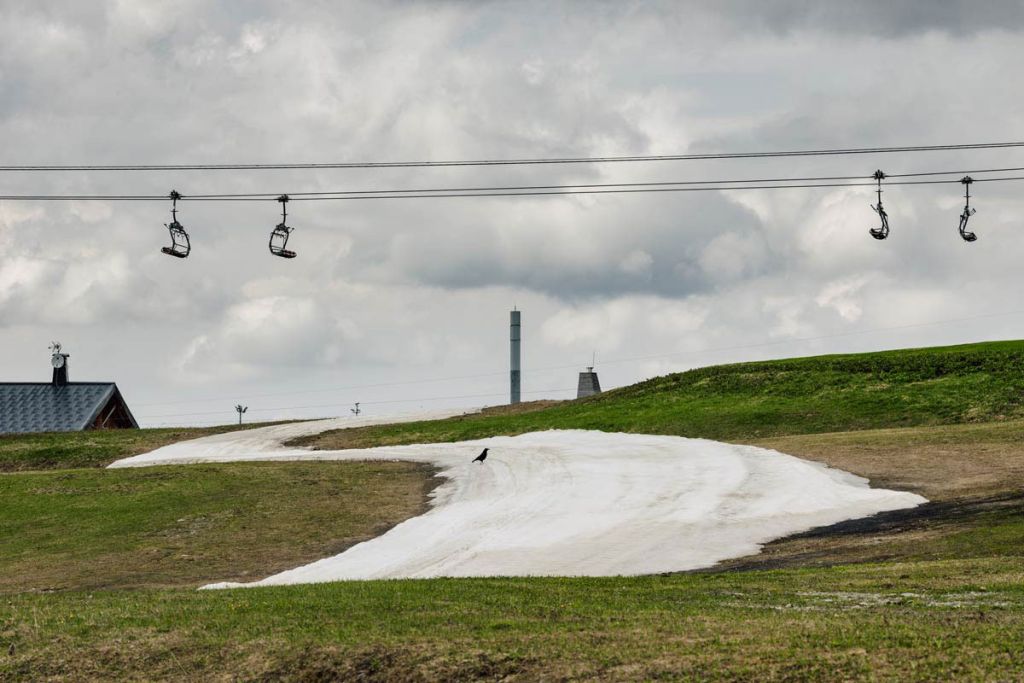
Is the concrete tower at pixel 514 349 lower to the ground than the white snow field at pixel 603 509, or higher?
higher

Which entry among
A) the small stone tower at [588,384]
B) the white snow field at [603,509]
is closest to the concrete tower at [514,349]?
the small stone tower at [588,384]

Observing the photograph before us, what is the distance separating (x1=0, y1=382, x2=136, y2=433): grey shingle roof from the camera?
9094 cm

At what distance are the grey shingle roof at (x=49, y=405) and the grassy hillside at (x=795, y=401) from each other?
26875 mm

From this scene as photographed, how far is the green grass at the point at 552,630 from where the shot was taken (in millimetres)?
17359

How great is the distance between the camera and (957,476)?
43031 mm

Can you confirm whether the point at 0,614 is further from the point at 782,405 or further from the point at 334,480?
the point at 782,405

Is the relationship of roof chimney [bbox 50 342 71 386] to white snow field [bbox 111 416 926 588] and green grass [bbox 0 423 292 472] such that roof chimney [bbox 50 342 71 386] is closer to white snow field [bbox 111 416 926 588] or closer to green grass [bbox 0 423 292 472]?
green grass [bbox 0 423 292 472]

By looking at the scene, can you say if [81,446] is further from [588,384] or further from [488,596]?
[488,596]

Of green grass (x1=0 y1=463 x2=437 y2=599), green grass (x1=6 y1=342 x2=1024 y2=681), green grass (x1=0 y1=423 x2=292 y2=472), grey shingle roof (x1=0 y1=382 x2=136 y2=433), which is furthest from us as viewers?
grey shingle roof (x1=0 y1=382 x2=136 y2=433)

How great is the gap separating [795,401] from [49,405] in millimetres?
59061

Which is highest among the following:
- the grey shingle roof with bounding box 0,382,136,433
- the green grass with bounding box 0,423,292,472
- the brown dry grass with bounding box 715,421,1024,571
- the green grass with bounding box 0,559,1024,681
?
the grey shingle roof with bounding box 0,382,136,433

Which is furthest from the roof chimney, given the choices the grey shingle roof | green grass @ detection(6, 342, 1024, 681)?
green grass @ detection(6, 342, 1024, 681)

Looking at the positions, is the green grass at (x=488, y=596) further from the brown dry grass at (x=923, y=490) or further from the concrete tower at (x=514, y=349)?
the concrete tower at (x=514, y=349)

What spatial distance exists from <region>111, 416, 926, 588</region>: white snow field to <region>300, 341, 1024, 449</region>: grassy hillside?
982cm
